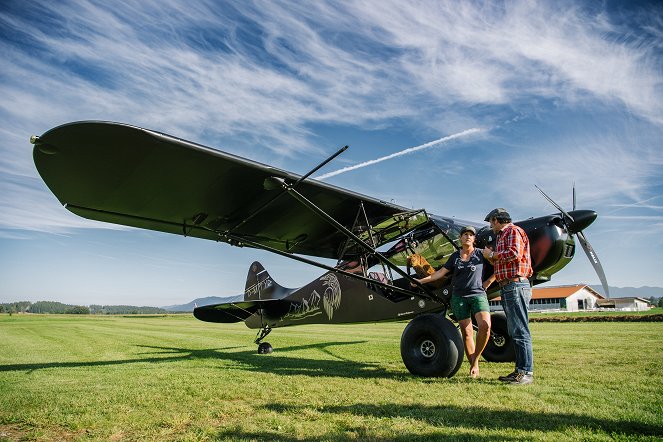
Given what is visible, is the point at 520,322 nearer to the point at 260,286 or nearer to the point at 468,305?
the point at 468,305

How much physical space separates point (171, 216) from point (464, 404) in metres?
5.24

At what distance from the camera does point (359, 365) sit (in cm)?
725

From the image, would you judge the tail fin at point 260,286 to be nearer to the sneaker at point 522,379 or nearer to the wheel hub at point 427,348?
the wheel hub at point 427,348

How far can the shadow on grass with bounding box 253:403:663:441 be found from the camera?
9.55 ft

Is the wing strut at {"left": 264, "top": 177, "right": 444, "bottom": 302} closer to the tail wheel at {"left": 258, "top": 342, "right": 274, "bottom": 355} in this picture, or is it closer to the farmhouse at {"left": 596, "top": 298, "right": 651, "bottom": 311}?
the tail wheel at {"left": 258, "top": 342, "right": 274, "bottom": 355}

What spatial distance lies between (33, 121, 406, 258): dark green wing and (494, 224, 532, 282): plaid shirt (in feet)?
8.80

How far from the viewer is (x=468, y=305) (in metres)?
5.65

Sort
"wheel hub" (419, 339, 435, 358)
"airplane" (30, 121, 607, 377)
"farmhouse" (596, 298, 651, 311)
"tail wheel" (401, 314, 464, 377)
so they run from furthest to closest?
1. "farmhouse" (596, 298, 651, 311)
2. "wheel hub" (419, 339, 435, 358)
3. "tail wheel" (401, 314, 464, 377)
4. "airplane" (30, 121, 607, 377)

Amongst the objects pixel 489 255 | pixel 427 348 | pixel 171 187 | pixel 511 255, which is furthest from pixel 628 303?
pixel 171 187

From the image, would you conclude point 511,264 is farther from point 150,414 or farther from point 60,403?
point 60,403

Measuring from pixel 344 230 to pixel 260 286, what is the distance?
787cm

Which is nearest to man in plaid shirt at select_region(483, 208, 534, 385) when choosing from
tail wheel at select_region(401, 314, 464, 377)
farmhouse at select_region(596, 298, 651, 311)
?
tail wheel at select_region(401, 314, 464, 377)

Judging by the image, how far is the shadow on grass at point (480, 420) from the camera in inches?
115

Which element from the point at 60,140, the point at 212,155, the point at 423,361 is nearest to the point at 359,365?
the point at 423,361
